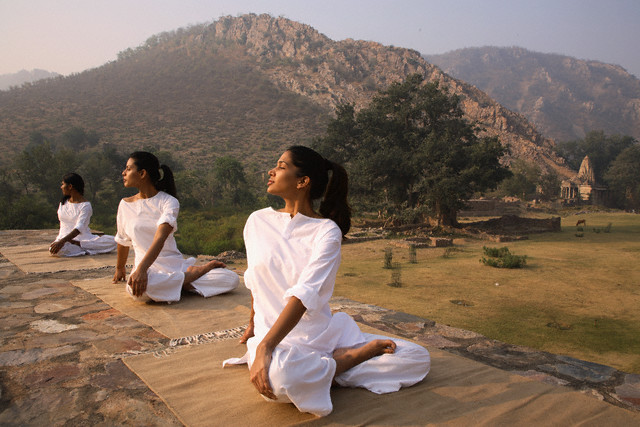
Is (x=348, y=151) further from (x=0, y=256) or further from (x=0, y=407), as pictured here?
(x=0, y=407)

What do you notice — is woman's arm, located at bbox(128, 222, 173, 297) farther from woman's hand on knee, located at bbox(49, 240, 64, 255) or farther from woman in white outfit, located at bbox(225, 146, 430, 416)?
woman's hand on knee, located at bbox(49, 240, 64, 255)

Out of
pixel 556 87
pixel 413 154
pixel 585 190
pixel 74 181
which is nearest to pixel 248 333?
pixel 74 181

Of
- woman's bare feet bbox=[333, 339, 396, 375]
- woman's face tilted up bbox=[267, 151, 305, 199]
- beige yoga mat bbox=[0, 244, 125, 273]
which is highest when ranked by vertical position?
woman's face tilted up bbox=[267, 151, 305, 199]

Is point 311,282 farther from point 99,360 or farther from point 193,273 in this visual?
point 193,273

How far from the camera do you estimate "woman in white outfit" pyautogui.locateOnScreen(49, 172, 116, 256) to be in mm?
5961

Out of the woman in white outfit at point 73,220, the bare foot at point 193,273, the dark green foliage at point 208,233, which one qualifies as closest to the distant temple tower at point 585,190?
the dark green foliage at point 208,233

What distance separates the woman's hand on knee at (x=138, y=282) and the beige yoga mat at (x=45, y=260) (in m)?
2.22

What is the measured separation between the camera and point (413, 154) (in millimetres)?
18562

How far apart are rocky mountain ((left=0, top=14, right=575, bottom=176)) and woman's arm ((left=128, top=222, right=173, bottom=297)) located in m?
29.4

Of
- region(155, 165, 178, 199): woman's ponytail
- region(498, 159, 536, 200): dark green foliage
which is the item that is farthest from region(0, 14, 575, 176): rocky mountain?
region(155, 165, 178, 199): woman's ponytail

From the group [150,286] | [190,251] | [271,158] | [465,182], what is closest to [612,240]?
[465,182]

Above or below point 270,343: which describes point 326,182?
above

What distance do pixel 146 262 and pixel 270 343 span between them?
2045 mm

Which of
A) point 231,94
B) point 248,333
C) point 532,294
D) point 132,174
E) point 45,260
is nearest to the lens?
point 248,333
